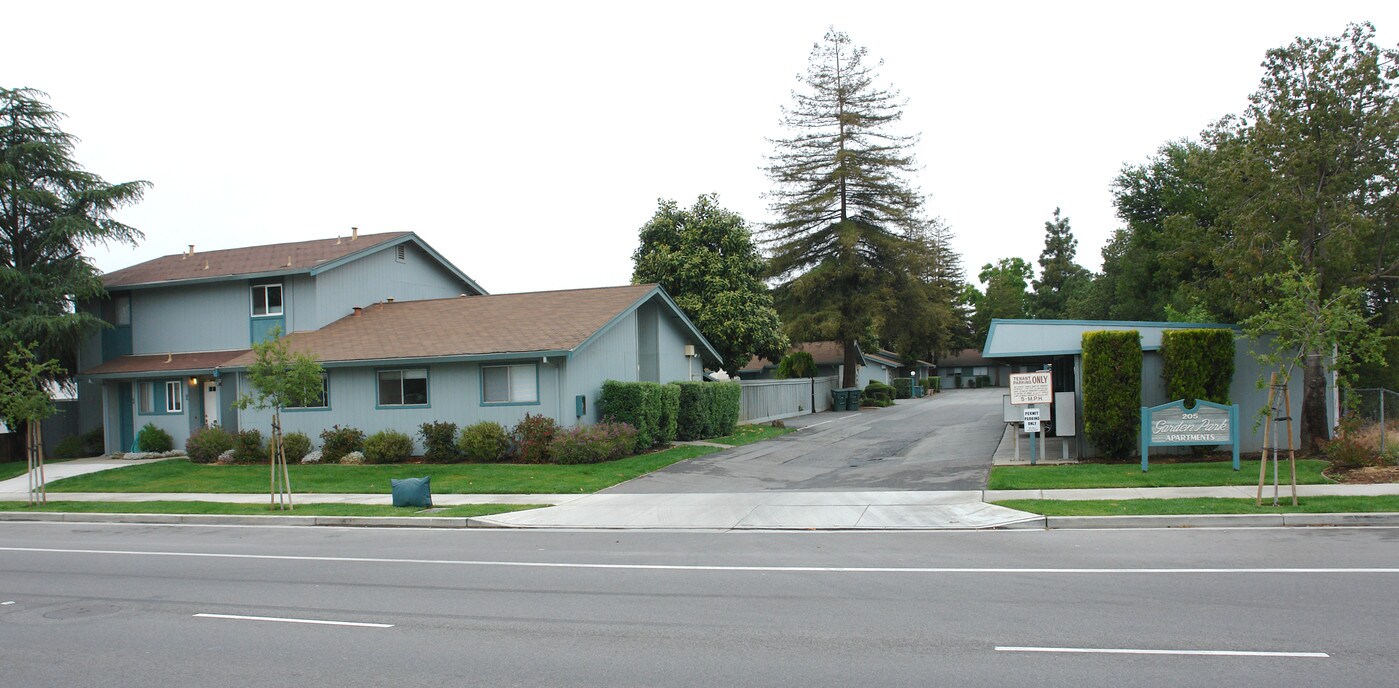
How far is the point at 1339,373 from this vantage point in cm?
1880

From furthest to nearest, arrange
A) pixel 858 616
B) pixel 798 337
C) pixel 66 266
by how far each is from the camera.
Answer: pixel 798 337
pixel 66 266
pixel 858 616

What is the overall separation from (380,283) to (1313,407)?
27.5 metres

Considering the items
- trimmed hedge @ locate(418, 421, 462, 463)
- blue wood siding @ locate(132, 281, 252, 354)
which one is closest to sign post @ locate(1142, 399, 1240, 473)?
trimmed hedge @ locate(418, 421, 462, 463)

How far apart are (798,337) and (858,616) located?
42674 millimetres

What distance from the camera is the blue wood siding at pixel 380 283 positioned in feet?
96.6

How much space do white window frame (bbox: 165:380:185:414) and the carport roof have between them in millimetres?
24936

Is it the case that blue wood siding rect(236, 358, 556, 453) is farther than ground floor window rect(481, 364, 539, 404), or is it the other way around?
ground floor window rect(481, 364, 539, 404)

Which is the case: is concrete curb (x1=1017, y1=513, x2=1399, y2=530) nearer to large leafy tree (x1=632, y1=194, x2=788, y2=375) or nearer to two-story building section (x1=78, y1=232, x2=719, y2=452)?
two-story building section (x1=78, y1=232, x2=719, y2=452)

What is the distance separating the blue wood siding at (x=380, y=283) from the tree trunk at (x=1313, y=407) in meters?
26.8

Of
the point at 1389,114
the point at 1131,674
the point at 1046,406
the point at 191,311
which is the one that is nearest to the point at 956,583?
the point at 1131,674

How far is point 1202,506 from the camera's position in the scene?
1397cm

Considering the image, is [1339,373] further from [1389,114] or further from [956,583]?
[956,583]

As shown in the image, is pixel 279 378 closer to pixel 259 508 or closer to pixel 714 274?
pixel 259 508

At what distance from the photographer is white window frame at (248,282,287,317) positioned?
97.1 ft
